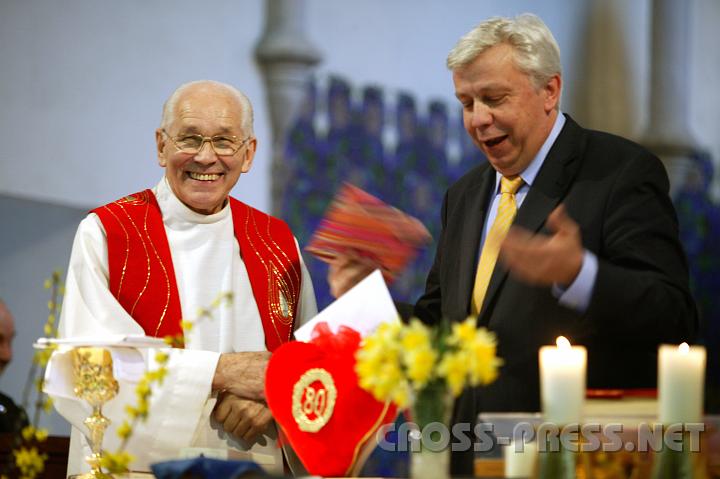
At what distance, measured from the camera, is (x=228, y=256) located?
4258mm

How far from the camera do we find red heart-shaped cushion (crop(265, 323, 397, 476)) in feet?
10.3

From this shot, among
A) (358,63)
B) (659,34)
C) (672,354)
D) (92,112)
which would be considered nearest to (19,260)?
(92,112)

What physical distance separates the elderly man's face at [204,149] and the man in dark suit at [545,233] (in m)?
0.70

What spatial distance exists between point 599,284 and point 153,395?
139cm

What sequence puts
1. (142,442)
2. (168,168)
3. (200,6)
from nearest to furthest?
(142,442), (168,168), (200,6)

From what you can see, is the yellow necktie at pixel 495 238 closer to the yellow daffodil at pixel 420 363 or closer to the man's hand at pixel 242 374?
the man's hand at pixel 242 374

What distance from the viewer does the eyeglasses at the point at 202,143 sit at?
13.3 feet

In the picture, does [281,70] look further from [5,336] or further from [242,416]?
[242,416]

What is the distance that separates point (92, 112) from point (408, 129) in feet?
13.0

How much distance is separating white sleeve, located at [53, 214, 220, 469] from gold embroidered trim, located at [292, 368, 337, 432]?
24.0 inches

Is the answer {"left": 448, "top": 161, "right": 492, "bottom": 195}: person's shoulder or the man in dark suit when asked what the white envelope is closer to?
the man in dark suit

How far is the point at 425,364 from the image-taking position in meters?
2.37

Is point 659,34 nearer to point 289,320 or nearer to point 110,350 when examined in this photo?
point 289,320

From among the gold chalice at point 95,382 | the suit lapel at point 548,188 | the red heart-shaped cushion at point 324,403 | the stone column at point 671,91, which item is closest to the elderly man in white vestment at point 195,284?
the gold chalice at point 95,382
